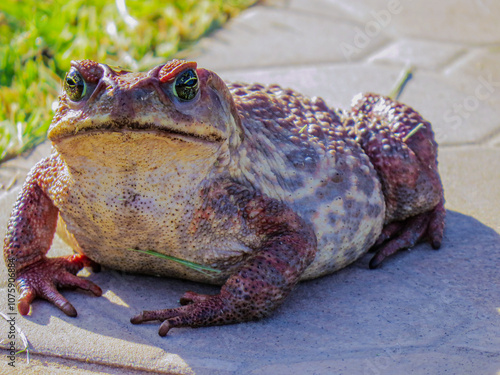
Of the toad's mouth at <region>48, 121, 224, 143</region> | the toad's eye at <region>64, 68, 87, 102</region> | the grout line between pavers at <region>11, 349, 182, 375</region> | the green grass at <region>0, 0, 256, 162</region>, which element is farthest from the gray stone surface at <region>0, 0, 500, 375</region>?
the toad's eye at <region>64, 68, 87, 102</region>

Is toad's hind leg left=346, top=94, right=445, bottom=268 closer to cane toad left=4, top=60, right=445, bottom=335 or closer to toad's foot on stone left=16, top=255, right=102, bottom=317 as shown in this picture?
cane toad left=4, top=60, right=445, bottom=335

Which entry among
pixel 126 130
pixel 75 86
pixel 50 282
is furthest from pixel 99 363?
pixel 75 86

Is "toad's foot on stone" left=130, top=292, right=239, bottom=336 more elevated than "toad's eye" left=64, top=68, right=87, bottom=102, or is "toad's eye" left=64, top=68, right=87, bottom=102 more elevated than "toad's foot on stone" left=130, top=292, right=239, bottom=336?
"toad's eye" left=64, top=68, right=87, bottom=102

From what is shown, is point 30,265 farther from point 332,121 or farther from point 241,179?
point 332,121

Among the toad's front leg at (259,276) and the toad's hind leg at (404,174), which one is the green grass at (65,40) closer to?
the toad's front leg at (259,276)

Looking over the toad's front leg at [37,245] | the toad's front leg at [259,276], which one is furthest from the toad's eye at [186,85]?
the toad's front leg at [37,245]

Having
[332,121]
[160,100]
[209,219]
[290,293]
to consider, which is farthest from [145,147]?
[332,121]

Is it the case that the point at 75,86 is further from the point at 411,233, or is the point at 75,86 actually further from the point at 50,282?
the point at 411,233
